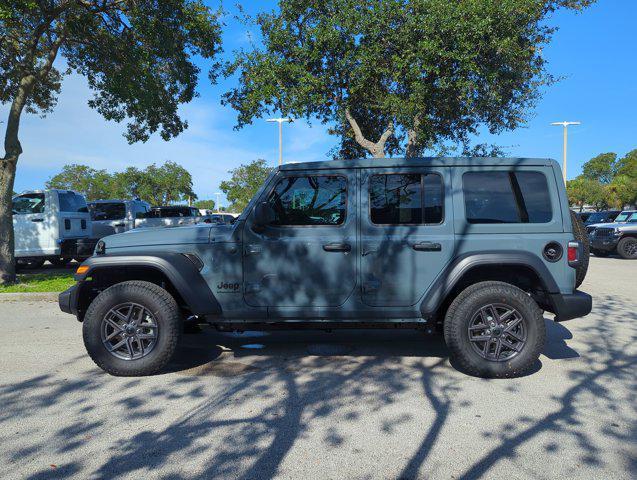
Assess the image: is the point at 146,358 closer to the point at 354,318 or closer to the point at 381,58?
the point at 354,318

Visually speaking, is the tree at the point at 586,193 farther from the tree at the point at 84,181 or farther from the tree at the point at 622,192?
the tree at the point at 84,181

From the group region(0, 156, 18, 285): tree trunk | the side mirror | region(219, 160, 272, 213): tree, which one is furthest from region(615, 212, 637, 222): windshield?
region(219, 160, 272, 213): tree

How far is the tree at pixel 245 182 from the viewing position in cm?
4206

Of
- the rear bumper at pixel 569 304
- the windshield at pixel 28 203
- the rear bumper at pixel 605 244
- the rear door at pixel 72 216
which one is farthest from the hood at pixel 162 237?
the rear bumper at pixel 605 244

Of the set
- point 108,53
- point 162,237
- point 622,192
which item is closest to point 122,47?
point 108,53

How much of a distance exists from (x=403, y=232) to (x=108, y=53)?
368 inches

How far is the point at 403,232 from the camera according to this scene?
13.3 feet

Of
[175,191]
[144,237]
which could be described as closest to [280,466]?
[144,237]

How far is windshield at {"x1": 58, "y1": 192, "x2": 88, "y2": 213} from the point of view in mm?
11094

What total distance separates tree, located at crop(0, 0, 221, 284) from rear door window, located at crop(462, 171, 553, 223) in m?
8.01

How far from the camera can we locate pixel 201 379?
13.3 feet

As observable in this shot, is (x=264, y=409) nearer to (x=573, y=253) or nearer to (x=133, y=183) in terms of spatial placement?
(x=573, y=253)

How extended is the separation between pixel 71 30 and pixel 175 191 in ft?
160

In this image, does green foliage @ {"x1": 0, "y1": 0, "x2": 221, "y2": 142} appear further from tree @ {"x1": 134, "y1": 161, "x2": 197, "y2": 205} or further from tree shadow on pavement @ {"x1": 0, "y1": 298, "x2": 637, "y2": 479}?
tree @ {"x1": 134, "y1": 161, "x2": 197, "y2": 205}
